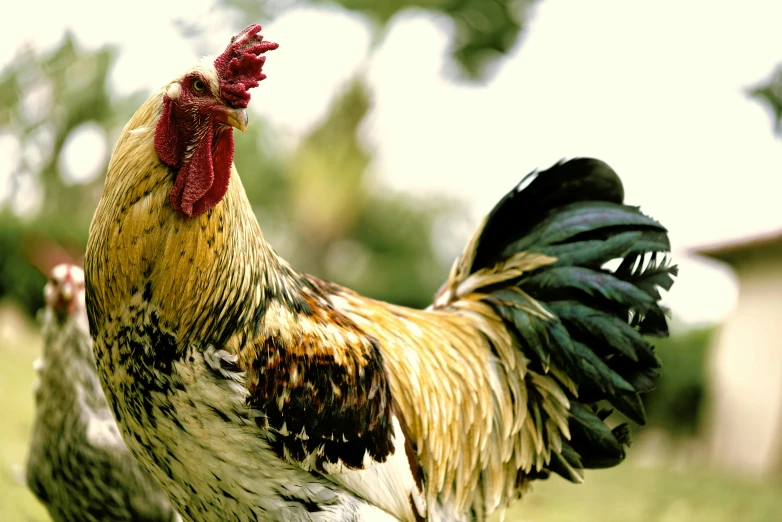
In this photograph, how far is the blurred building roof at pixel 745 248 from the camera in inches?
362

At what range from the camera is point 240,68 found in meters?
2.03

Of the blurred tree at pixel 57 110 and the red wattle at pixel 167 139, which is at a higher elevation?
the blurred tree at pixel 57 110

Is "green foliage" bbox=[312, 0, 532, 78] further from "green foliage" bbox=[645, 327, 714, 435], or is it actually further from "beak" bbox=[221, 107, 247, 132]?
"beak" bbox=[221, 107, 247, 132]

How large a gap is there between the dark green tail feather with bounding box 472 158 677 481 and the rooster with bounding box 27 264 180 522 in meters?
1.77

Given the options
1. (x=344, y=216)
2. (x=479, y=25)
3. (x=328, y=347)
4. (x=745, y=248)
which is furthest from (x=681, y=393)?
(x=344, y=216)

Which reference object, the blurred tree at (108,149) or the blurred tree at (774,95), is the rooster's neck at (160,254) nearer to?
the blurred tree at (774,95)

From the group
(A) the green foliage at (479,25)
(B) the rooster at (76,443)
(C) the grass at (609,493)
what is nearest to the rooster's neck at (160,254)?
(B) the rooster at (76,443)

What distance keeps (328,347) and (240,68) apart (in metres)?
0.94

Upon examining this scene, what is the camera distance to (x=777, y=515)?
6.36 metres

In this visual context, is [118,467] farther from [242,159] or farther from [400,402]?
[242,159]

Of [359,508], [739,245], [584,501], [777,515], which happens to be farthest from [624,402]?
[739,245]

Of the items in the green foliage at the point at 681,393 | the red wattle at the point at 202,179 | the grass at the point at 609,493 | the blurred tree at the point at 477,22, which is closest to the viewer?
the red wattle at the point at 202,179

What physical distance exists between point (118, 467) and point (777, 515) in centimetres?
621

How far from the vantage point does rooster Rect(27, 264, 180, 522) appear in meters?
2.84
